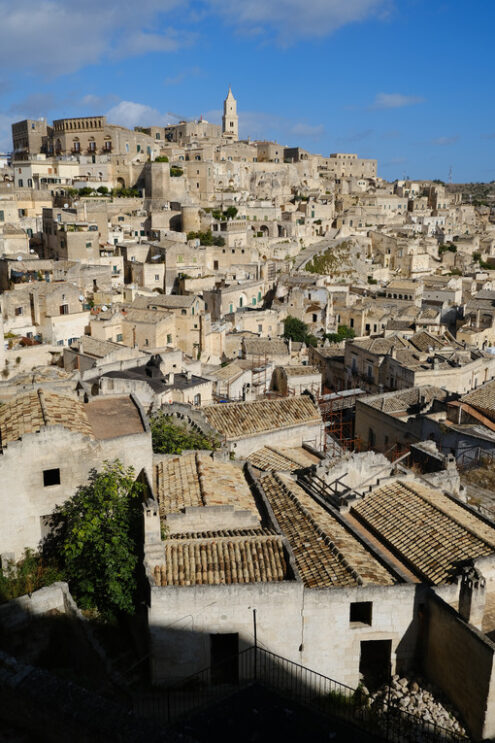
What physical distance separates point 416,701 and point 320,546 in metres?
3.10

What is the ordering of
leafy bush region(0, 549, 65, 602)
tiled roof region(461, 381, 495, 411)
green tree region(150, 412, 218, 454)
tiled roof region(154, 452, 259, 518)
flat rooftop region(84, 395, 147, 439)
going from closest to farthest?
1. leafy bush region(0, 549, 65, 602)
2. tiled roof region(154, 452, 259, 518)
3. flat rooftop region(84, 395, 147, 439)
4. green tree region(150, 412, 218, 454)
5. tiled roof region(461, 381, 495, 411)

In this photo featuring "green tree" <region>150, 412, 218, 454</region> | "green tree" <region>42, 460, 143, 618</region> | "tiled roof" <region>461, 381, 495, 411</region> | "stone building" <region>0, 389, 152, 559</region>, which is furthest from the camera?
"tiled roof" <region>461, 381, 495, 411</region>

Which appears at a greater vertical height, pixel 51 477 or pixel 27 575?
pixel 51 477

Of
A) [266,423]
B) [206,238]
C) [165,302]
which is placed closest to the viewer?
[266,423]

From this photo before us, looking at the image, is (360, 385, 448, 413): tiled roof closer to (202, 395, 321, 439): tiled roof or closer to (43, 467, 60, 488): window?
(202, 395, 321, 439): tiled roof

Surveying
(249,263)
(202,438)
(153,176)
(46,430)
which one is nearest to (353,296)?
(249,263)

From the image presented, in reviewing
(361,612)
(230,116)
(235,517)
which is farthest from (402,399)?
(230,116)

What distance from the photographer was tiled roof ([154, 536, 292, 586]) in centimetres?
1066

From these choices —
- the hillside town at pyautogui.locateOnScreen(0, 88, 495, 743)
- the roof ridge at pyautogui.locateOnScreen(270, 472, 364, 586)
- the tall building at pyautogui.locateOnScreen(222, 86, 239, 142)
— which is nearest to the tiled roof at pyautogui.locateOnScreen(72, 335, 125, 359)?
the hillside town at pyautogui.locateOnScreen(0, 88, 495, 743)

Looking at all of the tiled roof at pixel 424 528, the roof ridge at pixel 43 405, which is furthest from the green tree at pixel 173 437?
the tiled roof at pixel 424 528

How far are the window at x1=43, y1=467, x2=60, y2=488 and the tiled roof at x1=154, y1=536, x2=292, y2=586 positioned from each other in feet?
9.05

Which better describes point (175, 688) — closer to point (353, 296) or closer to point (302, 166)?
point (353, 296)

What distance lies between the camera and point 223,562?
1105 cm

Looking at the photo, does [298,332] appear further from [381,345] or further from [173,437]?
[173,437]
